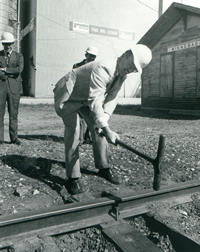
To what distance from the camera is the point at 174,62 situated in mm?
15945

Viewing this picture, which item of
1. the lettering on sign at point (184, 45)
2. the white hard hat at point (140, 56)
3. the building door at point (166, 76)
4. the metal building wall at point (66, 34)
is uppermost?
the metal building wall at point (66, 34)

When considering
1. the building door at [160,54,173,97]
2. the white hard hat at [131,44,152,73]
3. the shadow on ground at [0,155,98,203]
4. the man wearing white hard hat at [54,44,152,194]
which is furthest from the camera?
the building door at [160,54,173,97]

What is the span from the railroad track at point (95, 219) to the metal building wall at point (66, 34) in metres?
21.7

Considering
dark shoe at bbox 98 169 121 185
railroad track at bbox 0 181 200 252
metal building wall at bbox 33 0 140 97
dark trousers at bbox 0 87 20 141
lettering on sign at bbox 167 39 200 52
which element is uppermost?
metal building wall at bbox 33 0 140 97

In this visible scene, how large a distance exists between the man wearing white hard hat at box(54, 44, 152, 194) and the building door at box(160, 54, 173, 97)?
1274cm

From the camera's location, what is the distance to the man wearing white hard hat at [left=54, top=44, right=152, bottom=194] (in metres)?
3.16

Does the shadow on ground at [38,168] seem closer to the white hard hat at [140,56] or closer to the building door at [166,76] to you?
the white hard hat at [140,56]

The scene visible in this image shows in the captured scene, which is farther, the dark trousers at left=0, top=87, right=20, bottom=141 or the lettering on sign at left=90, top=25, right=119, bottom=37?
the lettering on sign at left=90, top=25, right=119, bottom=37

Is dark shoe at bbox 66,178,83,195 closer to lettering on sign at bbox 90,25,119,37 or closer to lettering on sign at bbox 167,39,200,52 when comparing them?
lettering on sign at bbox 167,39,200,52

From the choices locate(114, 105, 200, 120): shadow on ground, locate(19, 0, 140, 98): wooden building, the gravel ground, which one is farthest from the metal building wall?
the gravel ground

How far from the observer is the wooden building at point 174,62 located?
48.5ft

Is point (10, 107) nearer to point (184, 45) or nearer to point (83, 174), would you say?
point (83, 174)

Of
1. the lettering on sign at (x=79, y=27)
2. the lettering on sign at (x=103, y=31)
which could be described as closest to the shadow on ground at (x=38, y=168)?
the lettering on sign at (x=79, y=27)

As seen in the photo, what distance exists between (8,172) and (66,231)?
1.83 meters
